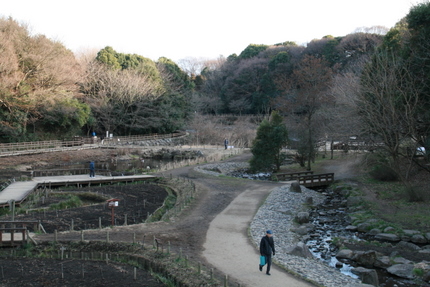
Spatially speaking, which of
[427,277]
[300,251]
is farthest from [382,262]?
[300,251]

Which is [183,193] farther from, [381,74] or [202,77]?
[202,77]

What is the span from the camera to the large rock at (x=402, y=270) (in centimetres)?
1253

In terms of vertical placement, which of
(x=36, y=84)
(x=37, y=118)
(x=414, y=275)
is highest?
(x=36, y=84)

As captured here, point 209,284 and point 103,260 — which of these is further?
point 103,260

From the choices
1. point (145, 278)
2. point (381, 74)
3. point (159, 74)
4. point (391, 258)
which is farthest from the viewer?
point (159, 74)

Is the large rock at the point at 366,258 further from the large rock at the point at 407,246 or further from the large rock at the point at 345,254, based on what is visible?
the large rock at the point at 407,246

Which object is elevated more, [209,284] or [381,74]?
[381,74]

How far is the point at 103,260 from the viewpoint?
12.7 meters

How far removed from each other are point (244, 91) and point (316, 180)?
149ft

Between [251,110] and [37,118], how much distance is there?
3957cm

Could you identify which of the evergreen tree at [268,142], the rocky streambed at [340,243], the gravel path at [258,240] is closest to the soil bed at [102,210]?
the gravel path at [258,240]

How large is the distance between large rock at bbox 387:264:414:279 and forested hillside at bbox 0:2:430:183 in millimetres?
9071

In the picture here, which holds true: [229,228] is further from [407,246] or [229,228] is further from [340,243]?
[407,246]

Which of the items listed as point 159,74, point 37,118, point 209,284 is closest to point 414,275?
point 209,284
